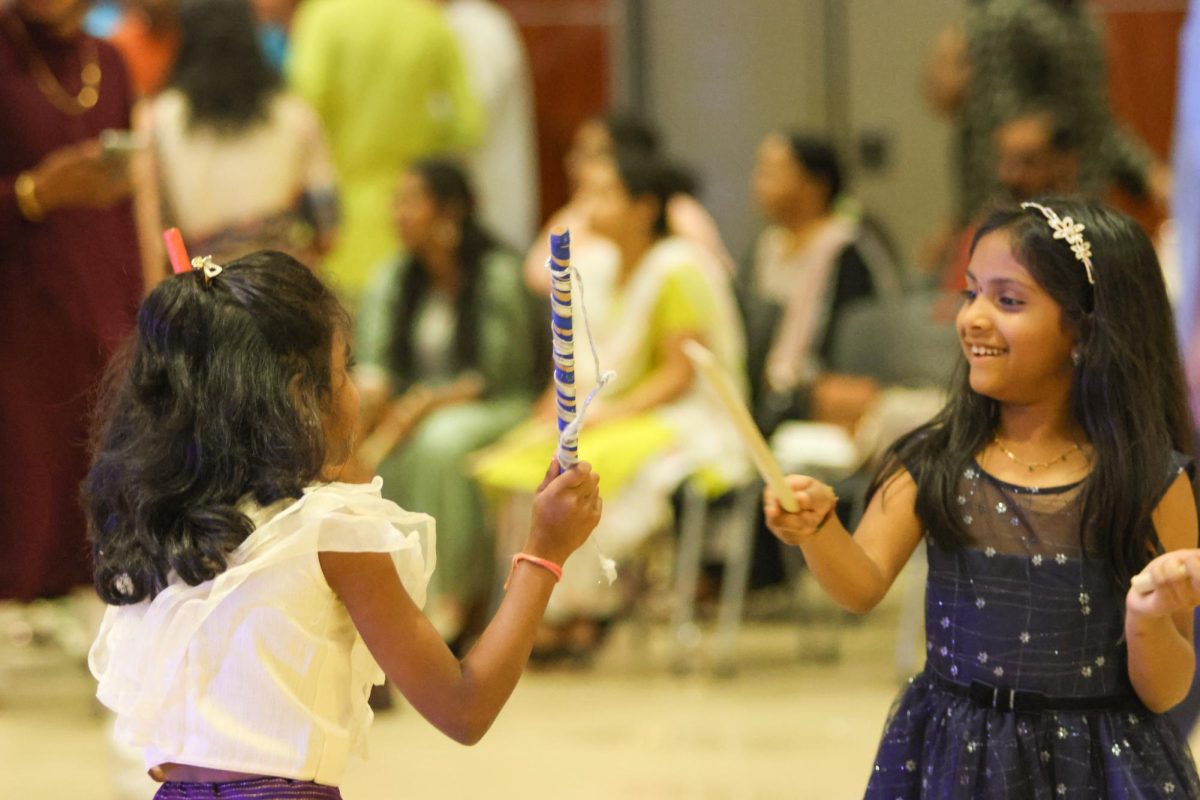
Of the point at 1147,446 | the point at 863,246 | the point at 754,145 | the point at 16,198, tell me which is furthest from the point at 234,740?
the point at 754,145

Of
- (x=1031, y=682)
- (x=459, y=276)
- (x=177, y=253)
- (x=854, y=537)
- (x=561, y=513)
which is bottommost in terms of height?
(x=459, y=276)

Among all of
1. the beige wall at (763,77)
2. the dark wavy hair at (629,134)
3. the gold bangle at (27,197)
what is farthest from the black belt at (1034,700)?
the beige wall at (763,77)

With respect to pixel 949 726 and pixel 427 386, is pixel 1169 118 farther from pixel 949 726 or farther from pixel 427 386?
pixel 949 726

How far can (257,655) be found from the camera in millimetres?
1836

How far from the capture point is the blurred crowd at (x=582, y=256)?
184 inches

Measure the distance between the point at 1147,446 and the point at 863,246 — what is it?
11.3ft

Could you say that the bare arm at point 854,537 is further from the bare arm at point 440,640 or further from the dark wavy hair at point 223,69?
the dark wavy hair at point 223,69

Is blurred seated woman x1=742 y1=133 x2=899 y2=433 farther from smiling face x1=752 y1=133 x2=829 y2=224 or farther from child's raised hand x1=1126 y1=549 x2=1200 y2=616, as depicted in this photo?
child's raised hand x1=1126 y1=549 x2=1200 y2=616

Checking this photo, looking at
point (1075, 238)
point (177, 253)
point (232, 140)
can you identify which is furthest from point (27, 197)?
point (1075, 238)

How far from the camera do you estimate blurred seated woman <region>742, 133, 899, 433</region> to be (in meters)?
5.02

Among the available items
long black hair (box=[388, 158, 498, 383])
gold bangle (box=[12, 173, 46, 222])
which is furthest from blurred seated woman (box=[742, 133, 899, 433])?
gold bangle (box=[12, 173, 46, 222])

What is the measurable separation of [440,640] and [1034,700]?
68cm

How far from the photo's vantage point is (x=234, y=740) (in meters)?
1.83

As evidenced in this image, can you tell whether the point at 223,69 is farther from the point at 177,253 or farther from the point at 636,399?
the point at 177,253
